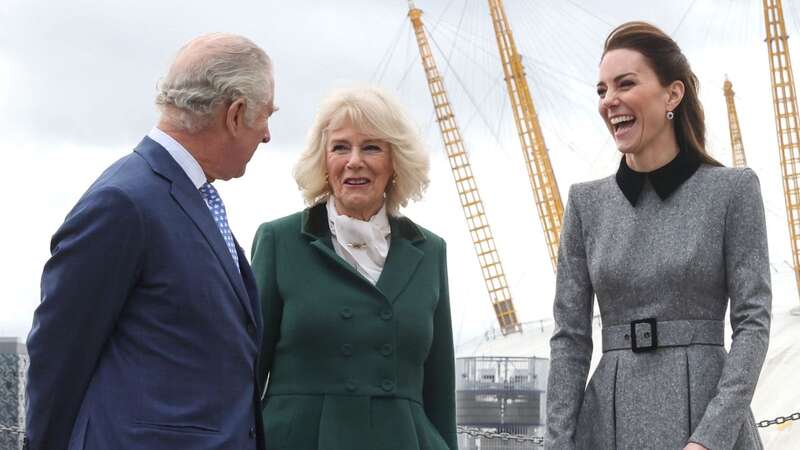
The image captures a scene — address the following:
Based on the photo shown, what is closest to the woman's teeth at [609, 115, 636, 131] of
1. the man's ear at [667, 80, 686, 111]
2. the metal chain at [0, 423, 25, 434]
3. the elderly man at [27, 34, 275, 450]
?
the man's ear at [667, 80, 686, 111]

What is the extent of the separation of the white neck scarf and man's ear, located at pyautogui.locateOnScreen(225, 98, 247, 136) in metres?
1.19

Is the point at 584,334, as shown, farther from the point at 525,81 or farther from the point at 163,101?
the point at 525,81

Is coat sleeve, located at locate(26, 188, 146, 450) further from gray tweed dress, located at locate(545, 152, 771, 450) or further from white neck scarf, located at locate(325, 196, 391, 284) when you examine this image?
white neck scarf, located at locate(325, 196, 391, 284)

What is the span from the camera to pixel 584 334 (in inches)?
148

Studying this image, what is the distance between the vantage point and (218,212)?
133 inches

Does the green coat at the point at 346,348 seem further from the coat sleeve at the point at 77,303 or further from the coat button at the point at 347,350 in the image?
the coat sleeve at the point at 77,303

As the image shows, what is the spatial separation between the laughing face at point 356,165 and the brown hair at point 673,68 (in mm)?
897

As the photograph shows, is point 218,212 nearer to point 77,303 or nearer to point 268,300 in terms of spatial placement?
point 77,303

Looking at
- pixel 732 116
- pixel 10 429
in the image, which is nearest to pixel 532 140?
pixel 732 116

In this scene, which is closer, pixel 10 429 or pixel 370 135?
pixel 370 135

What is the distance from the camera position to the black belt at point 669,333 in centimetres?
357

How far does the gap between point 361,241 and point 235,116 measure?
1.28 m

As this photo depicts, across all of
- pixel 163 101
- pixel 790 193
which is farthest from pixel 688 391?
pixel 790 193

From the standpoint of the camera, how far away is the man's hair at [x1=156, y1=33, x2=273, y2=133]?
318 centimetres
